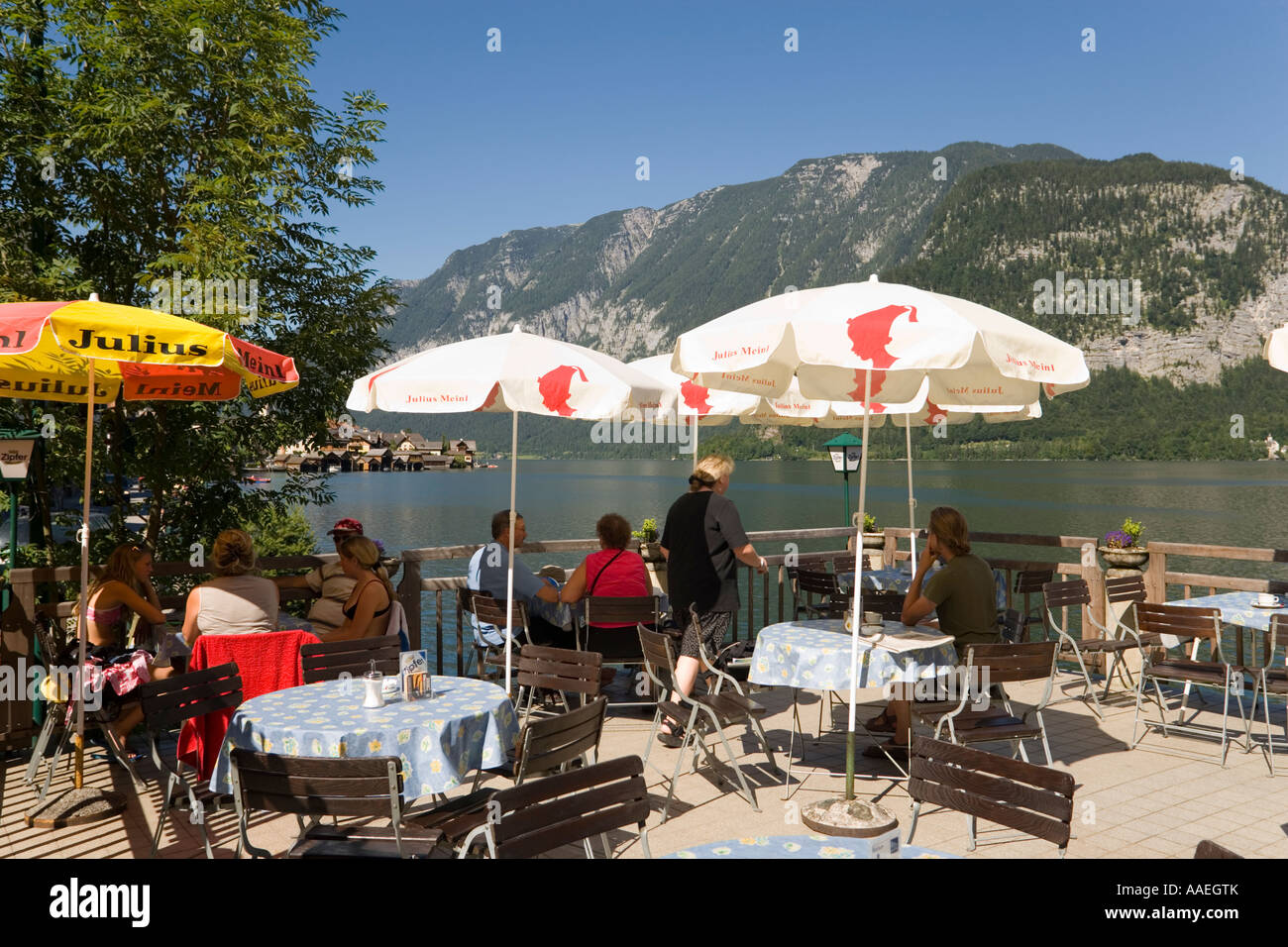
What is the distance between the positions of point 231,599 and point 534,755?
7.76 ft

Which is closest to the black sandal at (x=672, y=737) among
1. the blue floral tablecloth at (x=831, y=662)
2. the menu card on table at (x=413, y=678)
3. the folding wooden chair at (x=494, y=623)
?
the blue floral tablecloth at (x=831, y=662)

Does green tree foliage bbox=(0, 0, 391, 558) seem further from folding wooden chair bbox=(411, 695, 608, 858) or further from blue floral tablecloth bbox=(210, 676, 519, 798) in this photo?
folding wooden chair bbox=(411, 695, 608, 858)

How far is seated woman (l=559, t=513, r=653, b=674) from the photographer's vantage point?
6.62m

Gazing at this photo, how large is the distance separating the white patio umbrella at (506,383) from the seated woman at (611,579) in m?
0.80

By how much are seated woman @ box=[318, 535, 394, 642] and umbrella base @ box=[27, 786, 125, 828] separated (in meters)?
1.44

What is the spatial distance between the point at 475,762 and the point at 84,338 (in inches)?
106

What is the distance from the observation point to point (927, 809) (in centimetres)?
497

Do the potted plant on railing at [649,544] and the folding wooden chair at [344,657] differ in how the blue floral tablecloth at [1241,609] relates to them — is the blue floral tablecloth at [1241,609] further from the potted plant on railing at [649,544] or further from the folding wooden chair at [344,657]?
the folding wooden chair at [344,657]

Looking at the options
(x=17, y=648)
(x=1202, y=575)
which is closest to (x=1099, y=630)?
(x=1202, y=575)

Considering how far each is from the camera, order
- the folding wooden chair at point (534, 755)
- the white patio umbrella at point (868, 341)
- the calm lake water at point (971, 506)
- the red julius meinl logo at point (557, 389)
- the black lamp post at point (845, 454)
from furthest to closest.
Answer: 1. the calm lake water at point (971, 506)
2. the black lamp post at point (845, 454)
3. the red julius meinl logo at point (557, 389)
4. the white patio umbrella at point (868, 341)
5. the folding wooden chair at point (534, 755)

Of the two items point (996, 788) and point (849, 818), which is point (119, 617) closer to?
point (849, 818)

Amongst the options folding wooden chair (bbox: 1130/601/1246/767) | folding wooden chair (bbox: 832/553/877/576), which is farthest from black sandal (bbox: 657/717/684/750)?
folding wooden chair (bbox: 832/553/877/576)

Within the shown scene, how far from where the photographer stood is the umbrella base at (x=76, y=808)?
480cm
